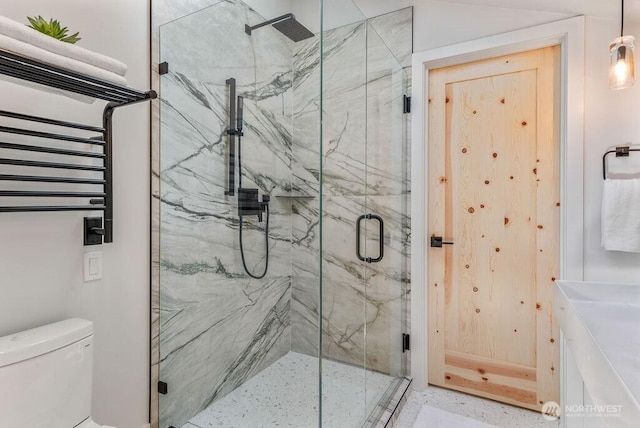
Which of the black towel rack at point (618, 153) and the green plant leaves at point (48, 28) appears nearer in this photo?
the green plant leaves at point (48, 28)

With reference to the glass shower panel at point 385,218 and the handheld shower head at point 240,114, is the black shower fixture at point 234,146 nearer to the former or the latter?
the handheld shower head at point 240,114

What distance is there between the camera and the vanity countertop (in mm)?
871

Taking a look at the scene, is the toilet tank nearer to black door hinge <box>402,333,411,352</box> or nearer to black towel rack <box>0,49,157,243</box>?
black towel rack <box>0,49,157,243</box>

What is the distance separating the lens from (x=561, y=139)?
194cm

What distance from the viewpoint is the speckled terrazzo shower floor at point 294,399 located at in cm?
168

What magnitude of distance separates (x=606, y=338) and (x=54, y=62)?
204cm

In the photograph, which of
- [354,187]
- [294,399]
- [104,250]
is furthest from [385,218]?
[104,250]

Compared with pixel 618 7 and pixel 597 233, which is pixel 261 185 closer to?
pixel 597 233

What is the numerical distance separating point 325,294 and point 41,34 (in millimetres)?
1425

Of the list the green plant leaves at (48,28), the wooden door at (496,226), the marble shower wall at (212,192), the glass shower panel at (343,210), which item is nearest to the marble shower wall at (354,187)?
the glass shower panel at (343,210)

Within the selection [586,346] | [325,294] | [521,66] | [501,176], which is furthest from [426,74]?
[586,346]

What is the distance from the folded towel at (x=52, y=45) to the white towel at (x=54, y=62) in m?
0.02

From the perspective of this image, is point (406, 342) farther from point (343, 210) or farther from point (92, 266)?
point (92, 266)
